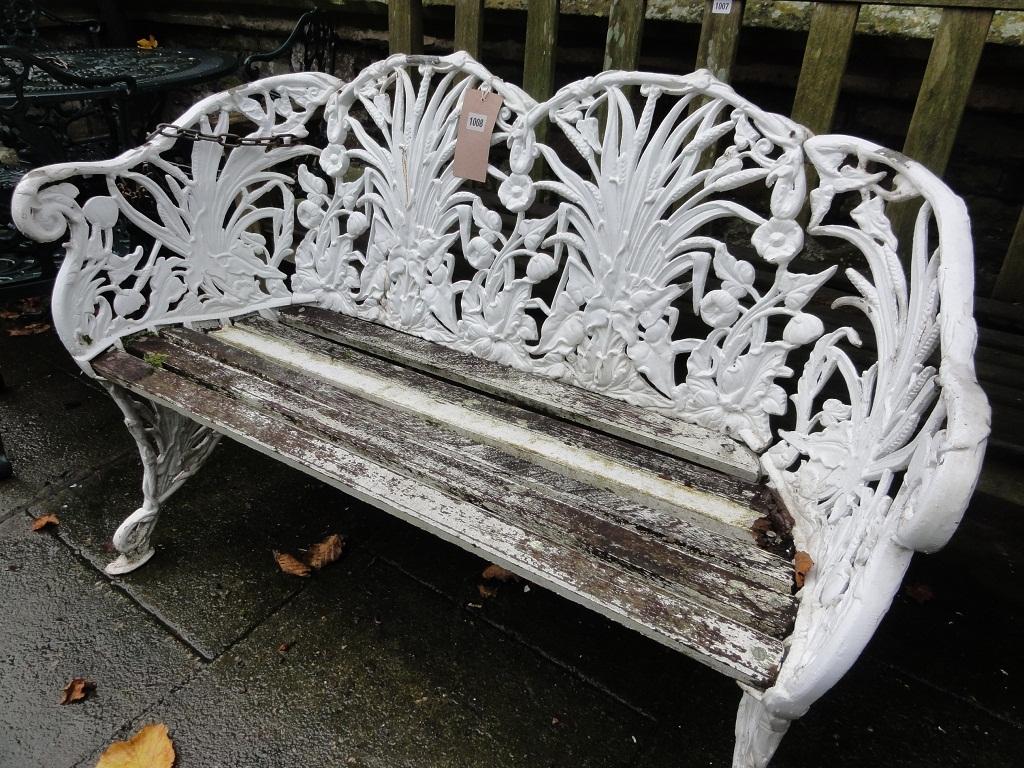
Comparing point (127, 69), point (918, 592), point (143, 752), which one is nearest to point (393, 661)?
point (143, 752)

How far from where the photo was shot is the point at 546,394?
1.93m

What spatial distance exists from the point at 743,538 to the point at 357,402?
1.07 meters

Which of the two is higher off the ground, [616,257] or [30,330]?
[616,257]

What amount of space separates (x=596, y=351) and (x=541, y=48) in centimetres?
112

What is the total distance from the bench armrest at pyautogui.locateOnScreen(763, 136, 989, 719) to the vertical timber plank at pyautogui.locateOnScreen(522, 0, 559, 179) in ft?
3.48

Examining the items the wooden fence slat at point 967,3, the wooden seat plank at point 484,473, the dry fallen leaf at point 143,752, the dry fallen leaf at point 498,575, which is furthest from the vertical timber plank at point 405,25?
the dry fallen leaf at point 143,752

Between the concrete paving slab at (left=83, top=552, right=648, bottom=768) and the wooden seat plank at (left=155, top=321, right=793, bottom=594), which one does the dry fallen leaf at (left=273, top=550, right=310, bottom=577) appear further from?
the wooden seat plank at (left=155, top=321, right=793, bottom=594)

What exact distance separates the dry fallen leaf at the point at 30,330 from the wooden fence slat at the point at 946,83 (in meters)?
4.09

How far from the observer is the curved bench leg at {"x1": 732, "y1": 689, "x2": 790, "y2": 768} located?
3.68 feet

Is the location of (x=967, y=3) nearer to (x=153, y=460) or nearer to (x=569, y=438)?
(x=569, y=438)

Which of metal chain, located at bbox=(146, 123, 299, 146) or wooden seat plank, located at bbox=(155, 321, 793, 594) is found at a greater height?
metal chain, located at bbox=(146, 123, 299, 146)

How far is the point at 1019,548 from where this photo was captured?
6.69 ft

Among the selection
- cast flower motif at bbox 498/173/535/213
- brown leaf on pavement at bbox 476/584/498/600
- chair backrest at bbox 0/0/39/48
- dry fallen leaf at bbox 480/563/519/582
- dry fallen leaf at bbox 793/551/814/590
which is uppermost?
chair backrest at bbox 0/0/39/48

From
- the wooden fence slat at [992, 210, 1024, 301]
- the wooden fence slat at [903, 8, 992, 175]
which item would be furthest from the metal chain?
the wooden fence slat at [992, 210, 1024, 301]
